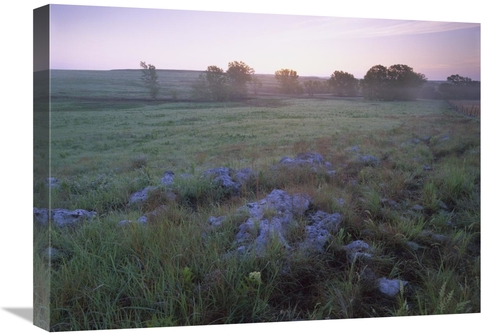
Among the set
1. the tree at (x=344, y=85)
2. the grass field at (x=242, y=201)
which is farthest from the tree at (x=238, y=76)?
the tree at (x=344, y=85)

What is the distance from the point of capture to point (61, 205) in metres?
6.70

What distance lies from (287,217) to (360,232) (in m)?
0.77

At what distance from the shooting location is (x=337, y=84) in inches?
319

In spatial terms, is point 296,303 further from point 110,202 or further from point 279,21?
point 279,21

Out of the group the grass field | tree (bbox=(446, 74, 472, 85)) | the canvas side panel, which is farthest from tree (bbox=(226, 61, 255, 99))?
tree (bbox=(446, 74, 472, 85))

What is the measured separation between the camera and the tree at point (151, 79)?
7223 mm

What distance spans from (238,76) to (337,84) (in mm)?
1177

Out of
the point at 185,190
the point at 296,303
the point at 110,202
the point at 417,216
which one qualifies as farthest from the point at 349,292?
the point at 110,202

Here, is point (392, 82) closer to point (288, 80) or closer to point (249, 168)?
point (288, 80)

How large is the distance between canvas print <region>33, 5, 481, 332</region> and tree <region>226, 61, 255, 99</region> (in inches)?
0.7

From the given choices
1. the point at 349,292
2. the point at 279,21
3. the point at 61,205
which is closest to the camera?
the point at 61,205

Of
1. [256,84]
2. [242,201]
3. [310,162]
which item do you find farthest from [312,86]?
[242,201]

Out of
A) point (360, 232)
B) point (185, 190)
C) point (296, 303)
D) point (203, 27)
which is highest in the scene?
point (203, 27)

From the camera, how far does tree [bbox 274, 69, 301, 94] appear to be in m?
7.76
